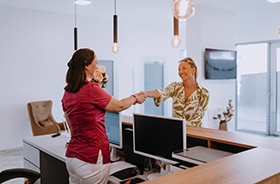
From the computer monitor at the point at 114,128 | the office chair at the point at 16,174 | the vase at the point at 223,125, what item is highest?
the computer monitor at the point at 114,128

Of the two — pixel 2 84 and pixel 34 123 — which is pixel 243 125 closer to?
pixel 34 123

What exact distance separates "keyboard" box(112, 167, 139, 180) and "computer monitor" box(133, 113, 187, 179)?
151mm

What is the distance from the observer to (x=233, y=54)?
5809 millimetres

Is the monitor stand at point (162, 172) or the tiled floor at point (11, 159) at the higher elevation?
the monitor stand at point (162, 172)

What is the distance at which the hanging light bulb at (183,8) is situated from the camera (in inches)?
84.5

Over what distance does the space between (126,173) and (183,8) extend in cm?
131

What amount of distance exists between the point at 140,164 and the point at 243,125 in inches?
243

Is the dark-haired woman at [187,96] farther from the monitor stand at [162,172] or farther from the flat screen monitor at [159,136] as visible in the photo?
the monitor stand at [162,172]

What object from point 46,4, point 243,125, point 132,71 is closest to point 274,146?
point 46,4

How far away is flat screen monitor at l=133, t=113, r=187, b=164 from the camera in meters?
1.89

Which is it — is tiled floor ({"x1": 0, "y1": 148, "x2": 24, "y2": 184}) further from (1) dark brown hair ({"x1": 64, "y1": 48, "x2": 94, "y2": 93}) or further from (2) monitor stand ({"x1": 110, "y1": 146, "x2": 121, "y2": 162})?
(1) dark brown hair ({"x1": 64, "y1": 48, "x2": 94, "y2": 93})

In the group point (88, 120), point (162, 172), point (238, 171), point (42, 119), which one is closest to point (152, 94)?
point (162, 172)

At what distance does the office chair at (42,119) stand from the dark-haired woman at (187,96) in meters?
3.14

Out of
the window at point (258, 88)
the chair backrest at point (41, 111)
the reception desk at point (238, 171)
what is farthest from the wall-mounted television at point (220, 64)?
the reception desk at point (238, 171)
